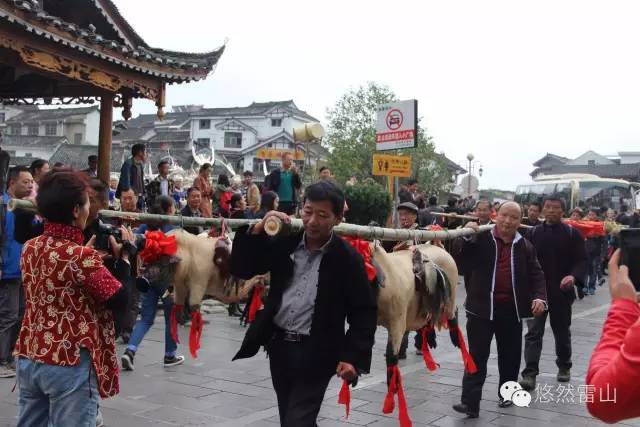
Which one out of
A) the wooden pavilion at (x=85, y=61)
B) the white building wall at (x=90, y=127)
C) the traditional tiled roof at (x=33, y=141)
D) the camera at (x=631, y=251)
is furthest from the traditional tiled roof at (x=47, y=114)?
the camera at (x=631, y=251)

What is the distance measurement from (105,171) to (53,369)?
716 centimetres

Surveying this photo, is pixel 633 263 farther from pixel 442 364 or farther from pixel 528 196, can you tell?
pixel 528 196

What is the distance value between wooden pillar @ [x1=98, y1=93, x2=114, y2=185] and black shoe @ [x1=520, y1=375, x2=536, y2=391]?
6480mm

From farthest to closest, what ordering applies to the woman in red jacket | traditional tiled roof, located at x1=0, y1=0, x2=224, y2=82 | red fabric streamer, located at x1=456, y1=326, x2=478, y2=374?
traditional tiled roof, located at x1=0, y1=0, x2=224, y2=82, red fabric streamer, located at x1=456, y1=326, x2=478, y2=374, the woman in red jacket

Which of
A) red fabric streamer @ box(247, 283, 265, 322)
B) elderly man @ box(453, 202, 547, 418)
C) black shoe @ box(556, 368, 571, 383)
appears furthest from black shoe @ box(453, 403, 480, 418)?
red fabric streamer @ box(247, 283, 265, 322)

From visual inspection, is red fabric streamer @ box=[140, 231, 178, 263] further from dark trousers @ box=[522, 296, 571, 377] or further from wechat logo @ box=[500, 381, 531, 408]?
dark trousers @ box=[522, 296, 571, 377]

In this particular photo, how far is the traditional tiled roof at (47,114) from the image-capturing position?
56.8 metres

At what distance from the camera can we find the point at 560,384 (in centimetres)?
720

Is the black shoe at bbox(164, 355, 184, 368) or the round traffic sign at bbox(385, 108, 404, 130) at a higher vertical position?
the round traffic sign at bbox(385, 108, 404, 130)

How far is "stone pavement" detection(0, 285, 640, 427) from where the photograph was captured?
5668 millimetres

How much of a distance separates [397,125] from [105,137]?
5223 mm

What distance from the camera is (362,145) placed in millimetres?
40625

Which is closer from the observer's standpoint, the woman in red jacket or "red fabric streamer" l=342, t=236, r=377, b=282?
the woman in red jacket

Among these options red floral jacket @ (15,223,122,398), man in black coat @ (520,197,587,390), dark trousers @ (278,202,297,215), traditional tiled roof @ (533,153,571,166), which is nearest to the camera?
red floral jacket @ (15,223,122,398)
